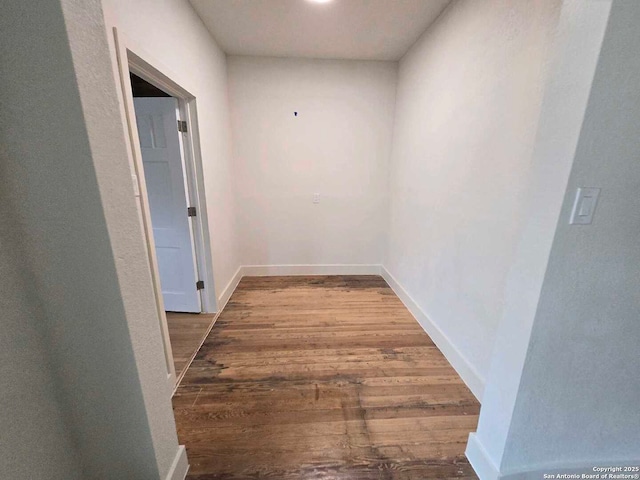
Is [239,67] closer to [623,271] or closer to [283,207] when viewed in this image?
[283,207]

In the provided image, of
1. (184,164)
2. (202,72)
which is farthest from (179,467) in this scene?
(202,72)

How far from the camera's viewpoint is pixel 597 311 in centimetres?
91

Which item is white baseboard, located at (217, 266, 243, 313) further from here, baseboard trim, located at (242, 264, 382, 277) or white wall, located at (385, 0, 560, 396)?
white wall, located at (385, 0, 560, 396)

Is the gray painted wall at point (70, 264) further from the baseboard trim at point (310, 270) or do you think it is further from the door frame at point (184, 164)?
the baseboard trim at point (310, 270)

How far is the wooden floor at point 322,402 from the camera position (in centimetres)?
123

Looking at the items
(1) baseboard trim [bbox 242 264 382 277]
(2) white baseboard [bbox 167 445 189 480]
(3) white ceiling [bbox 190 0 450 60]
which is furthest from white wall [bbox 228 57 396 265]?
(2) white baseboard [bbox 167 445 189 480]

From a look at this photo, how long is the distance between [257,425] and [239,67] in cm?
327

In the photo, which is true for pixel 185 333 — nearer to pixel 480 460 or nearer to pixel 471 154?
pixel 480 460

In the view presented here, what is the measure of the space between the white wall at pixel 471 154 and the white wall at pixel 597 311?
0.20m

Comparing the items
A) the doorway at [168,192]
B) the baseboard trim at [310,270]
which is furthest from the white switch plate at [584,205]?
the baseboard trim at [310,270]

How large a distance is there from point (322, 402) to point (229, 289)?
5.69 ft

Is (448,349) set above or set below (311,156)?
below

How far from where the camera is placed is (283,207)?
326 cm

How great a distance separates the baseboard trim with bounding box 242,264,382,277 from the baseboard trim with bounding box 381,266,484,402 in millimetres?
716
